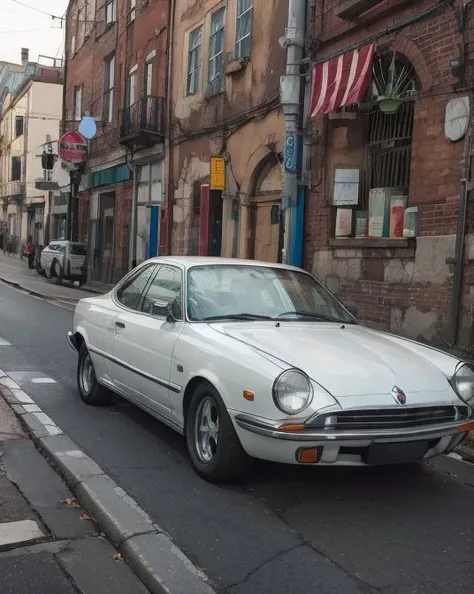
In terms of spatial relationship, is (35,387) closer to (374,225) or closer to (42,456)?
(42,456)

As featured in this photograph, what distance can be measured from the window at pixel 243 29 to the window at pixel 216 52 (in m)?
0.85

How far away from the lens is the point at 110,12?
24859mm

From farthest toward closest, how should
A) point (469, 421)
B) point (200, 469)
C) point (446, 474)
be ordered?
1. point (446, 474)
2. point (200, 469)
3. point (469, 421)

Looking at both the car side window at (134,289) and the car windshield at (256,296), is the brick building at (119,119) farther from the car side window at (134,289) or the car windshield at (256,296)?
the car windshield at (256,296)

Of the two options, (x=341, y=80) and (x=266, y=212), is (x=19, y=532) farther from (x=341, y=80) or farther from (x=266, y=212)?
(x=266, y=212)

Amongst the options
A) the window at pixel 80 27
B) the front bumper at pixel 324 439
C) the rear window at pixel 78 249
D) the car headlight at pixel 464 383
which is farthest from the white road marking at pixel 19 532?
the window at pixel 80 27

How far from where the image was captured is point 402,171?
10812 mm

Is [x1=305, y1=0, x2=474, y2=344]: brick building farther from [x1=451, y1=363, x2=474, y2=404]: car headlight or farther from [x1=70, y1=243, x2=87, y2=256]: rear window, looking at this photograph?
[x1=70, y1=243, x2=87, y2=256]: rear window

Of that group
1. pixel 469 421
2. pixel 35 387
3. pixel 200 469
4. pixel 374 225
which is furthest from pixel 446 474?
pixel 374 225

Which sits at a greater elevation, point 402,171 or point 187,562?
point 402,171

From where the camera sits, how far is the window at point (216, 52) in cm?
1655

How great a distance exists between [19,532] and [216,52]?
15.4m

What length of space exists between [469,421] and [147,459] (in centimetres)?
234

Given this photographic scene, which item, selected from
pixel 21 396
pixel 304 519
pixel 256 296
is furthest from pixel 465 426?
pixel 21 396
